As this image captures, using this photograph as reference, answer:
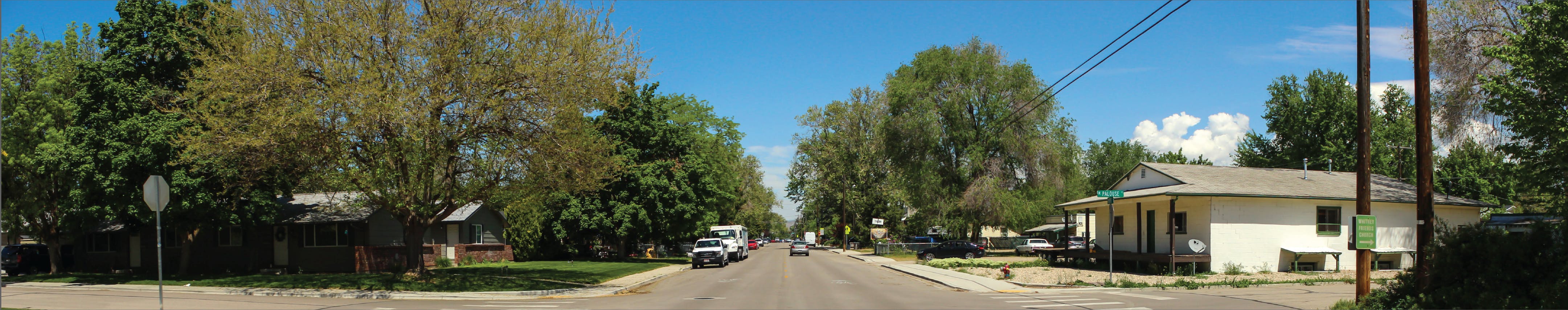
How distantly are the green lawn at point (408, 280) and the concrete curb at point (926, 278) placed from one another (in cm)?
1012

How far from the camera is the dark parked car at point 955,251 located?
4397 centimetres

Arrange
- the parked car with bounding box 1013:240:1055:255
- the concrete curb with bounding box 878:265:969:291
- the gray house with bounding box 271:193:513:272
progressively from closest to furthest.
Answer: the concrete curb with bounding box 878:265:969:291 → the gray house with bounding box 271:193:513:272 → the parked car with bounding box 1013:240:1055:255

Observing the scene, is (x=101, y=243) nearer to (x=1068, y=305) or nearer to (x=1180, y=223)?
(x=1068, y=305)

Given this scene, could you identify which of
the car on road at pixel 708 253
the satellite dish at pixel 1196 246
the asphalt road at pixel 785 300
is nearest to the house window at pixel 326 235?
the asphalt road at pixel 785 300

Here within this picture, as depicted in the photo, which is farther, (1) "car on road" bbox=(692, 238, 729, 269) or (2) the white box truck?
(2) the white box truck

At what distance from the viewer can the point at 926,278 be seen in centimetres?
2831

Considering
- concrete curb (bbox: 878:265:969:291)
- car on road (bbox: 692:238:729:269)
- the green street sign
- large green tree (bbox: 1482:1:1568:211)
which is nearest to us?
the green street sign

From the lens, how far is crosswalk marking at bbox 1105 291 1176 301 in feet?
59.9

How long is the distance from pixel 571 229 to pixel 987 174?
863 inches


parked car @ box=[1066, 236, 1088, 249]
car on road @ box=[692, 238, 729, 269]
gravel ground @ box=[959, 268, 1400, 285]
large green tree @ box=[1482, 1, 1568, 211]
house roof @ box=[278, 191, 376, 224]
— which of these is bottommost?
parked car @ box=[1066, 236, 1088, 249]

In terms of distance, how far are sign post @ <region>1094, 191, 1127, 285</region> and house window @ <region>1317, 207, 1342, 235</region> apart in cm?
609

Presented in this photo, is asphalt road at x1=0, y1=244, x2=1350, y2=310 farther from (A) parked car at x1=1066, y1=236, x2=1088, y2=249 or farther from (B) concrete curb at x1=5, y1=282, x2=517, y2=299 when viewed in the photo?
(A) parked car at x1=1066, y1=236, x2=1088, y2=249

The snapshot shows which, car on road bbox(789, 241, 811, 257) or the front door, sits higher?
the front door

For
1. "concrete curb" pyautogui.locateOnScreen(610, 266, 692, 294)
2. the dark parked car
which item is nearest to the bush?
"concrete curb" pyautogui.locateOnScreen(610, 266, 692, 294)
